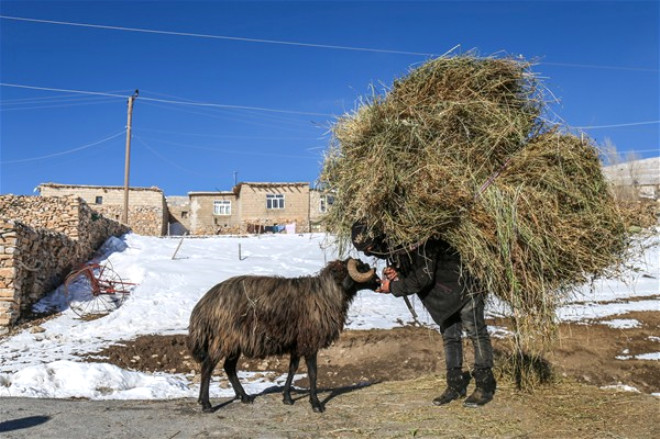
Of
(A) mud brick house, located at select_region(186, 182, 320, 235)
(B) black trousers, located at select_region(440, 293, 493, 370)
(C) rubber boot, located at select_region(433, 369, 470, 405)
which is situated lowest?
(C) rubber boot, located at select_region(433, 369, 470, 405)

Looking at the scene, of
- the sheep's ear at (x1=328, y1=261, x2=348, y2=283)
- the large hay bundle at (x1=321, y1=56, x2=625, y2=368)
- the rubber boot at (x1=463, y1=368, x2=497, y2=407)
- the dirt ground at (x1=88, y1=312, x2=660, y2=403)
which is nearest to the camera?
the large hay bundle at (x1=321, y1=56, x2=625, y2=368)

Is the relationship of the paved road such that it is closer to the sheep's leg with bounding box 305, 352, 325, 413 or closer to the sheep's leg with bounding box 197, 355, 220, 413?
the sheep's leg with bounding box 197, 355, 220, 413

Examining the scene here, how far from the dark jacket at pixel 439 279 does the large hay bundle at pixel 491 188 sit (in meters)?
0.28

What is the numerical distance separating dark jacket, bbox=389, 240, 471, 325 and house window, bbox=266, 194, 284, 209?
42.5 m

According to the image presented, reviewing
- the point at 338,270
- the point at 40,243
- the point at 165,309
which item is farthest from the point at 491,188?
the point at 40,243

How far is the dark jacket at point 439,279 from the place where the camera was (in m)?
5.35

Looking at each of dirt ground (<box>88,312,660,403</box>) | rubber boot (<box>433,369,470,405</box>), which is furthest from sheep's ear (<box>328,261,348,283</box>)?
dirt ground (<box>88,312,660,403</box>)

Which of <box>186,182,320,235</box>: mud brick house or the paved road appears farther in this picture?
<box>186,182,320,235</box>: mud brick house

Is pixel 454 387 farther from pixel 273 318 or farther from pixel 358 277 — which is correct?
pixel 273 318

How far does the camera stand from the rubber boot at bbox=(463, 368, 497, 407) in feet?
17.4

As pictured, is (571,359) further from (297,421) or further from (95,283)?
(95,283)

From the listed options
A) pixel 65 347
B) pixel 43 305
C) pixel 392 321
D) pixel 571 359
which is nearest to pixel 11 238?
pixel 43 305

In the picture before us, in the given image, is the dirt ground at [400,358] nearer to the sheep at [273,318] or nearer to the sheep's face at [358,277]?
the sheep at [273,318]

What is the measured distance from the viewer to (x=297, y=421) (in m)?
5.23
